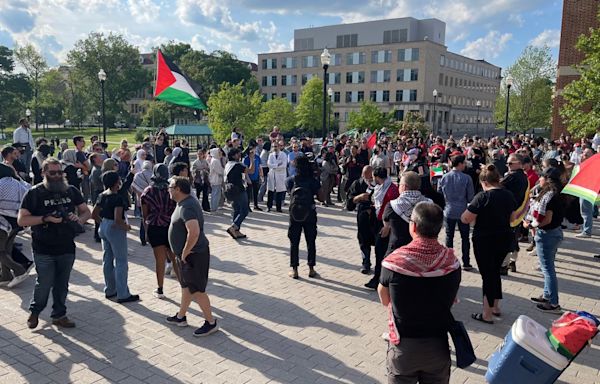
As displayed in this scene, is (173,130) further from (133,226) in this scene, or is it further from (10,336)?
(10,336)

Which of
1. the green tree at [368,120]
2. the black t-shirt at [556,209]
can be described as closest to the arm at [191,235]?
the black t-shirt at [556,209]

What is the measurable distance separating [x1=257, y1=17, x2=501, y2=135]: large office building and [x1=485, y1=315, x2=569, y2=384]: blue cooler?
66.6 meters

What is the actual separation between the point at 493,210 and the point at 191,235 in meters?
3.82

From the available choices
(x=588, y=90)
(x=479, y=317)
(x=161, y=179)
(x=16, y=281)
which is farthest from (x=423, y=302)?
(x=588, y=90)

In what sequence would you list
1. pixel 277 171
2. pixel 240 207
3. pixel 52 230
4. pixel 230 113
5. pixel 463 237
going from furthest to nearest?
pixel 230 113 → pixel 277 171 → pixel 240 207 → pixel 463 237 → pixel 52 230

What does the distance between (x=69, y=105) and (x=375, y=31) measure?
5761 cm

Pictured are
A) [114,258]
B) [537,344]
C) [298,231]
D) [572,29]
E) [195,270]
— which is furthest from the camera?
[572,29]

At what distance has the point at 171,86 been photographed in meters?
13.8

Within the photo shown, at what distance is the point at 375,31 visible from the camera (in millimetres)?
75812

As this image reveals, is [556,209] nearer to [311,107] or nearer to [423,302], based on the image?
[423,302]

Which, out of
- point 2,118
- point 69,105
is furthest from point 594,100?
point 69,105

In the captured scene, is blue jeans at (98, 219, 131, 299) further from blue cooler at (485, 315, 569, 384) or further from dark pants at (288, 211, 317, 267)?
blue cooler at (485, 315, 569, 384)

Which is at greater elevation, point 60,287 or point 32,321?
point 60,287

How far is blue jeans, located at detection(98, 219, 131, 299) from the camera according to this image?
20.8 feet
